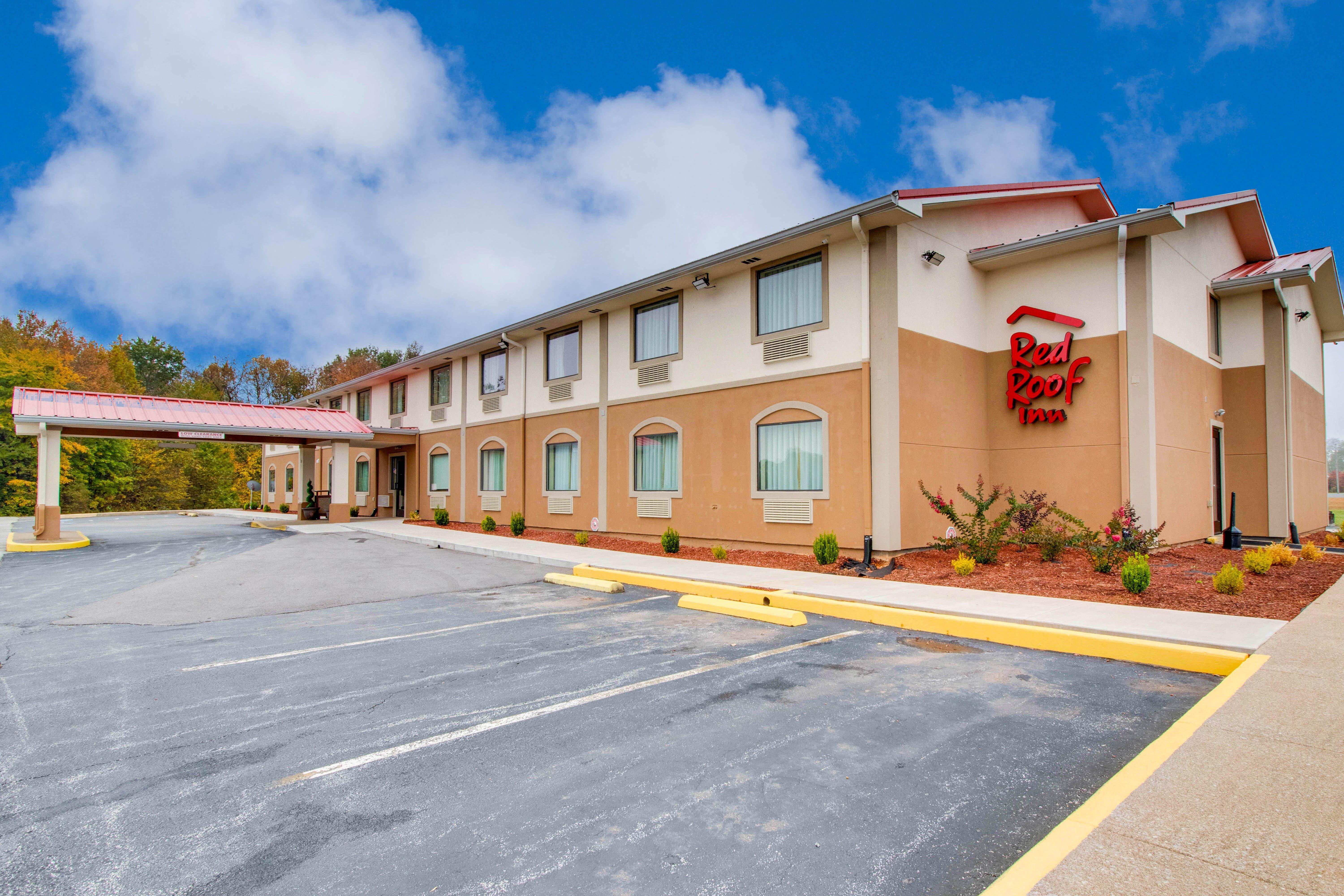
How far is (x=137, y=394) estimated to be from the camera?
136 ft

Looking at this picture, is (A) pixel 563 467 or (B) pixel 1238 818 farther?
(A) pixel 563 467

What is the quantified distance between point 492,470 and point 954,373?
14198 millimetres

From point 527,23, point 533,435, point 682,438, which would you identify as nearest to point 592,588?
point 682,438

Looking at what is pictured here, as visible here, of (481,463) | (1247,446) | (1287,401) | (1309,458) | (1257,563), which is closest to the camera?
(1257,563)

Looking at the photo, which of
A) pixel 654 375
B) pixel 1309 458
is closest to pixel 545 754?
pixel 654 375

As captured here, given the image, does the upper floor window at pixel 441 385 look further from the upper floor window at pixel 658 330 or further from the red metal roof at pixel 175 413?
the upper floor window at pixel 658 330

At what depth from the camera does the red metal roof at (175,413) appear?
1784 cm

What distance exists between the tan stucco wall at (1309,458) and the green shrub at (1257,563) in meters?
7.01

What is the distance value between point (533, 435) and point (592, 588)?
10306 millimetres

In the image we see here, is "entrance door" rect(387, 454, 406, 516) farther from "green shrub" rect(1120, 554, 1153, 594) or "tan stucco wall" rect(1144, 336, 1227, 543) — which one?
"green shrub" rect(1120, 554, 1153, 594)

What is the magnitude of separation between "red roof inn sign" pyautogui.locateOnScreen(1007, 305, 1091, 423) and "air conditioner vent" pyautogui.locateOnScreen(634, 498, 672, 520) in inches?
289

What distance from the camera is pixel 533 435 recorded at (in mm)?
20047

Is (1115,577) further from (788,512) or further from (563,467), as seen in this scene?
(563,467)

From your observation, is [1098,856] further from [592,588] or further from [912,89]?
[912,89]
